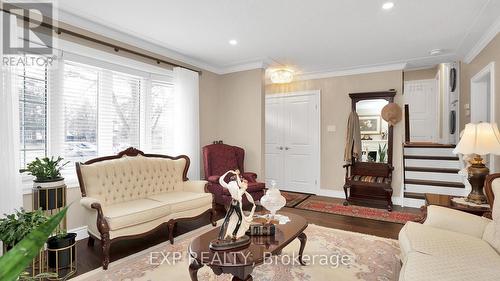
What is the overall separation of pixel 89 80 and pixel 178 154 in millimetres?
1616

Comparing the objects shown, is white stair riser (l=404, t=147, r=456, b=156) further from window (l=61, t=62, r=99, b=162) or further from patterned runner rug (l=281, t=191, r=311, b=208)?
window (l=61, t=62, r=99, b=162)

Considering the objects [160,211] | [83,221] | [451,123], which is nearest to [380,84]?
[451,123]

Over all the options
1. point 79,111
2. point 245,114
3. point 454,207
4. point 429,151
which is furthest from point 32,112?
point 429,151

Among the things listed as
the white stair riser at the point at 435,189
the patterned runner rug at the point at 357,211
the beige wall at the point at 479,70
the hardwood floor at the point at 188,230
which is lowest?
the hardwood floor at the point at 188,230

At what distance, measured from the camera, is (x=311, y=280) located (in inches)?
89.0

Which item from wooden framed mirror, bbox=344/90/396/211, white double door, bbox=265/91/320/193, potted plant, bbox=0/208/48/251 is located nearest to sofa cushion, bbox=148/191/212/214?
potted plant, bbox=0/208/48/251

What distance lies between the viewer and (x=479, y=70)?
3871 millimetres

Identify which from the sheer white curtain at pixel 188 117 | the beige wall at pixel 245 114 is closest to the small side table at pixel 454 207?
the beige wall at pixel 245 114

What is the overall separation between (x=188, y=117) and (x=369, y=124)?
10.8 feet

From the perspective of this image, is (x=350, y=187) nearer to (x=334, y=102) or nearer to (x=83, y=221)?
(x=334, y=102)

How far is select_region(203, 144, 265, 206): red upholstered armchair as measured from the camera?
4109 mm

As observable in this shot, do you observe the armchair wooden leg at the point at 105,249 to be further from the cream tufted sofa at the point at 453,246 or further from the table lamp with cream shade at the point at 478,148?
the table lamp with cream shade at the point at 478,148

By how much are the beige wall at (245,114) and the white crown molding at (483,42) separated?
306 centimetres

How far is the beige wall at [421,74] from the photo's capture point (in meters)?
5.65
